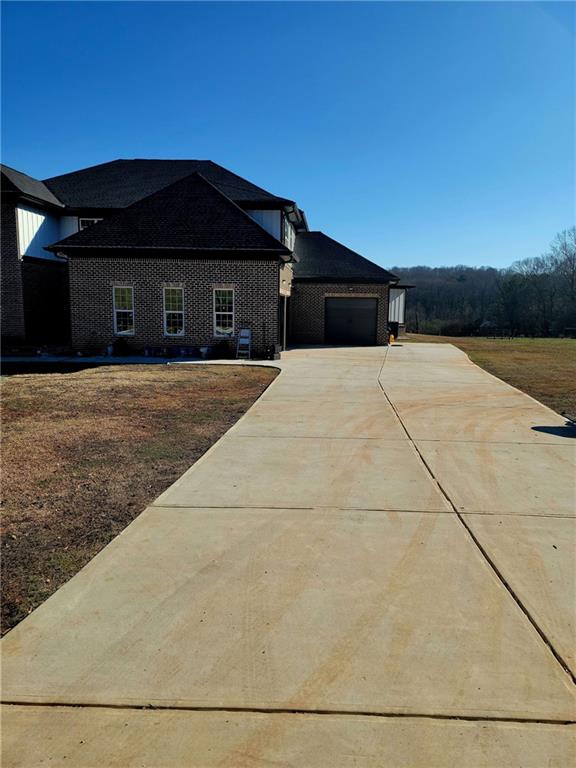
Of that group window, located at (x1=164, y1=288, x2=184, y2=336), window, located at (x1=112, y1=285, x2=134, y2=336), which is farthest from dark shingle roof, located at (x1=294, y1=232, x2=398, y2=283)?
window, located at (x1=112, y1=285, x2=134, y2=336)

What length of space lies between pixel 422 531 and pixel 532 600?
1.17 metres

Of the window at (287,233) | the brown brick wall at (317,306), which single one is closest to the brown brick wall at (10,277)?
the window at (287,233)

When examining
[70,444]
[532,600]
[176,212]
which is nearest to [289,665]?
[532,600]

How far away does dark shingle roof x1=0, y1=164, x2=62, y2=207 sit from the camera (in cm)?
2159

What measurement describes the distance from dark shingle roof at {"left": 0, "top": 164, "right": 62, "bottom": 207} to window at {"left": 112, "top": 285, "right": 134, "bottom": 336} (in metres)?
5.58

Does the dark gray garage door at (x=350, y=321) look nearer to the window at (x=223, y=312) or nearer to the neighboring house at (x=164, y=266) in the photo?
the neighboring house at (x=164, y=266)

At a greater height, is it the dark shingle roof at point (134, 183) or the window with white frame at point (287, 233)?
the dark shingle roof at point (134, 183)

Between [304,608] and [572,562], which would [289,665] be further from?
[572,562]

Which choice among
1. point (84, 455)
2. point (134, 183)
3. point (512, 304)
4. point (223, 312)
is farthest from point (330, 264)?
point (512, 304)

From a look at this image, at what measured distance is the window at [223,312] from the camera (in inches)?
817

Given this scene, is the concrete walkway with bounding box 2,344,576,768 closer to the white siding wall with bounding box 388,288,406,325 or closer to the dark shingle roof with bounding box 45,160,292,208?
the dark shingle roof with bounding box 45,160,292,208

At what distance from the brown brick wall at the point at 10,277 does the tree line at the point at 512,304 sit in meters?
27.6

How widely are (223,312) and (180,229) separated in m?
3.56

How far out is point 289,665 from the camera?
9.59 feet
